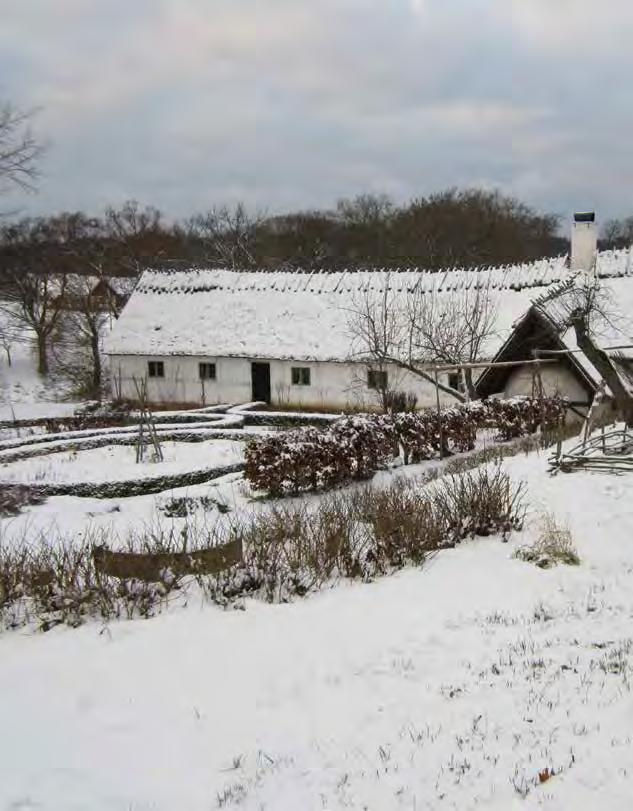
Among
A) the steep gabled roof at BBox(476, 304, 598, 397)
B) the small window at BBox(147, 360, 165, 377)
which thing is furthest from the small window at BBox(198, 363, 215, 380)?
the steep gabled roof at BBox(476, 304, 598, 397)

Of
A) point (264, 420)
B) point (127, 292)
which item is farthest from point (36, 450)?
point (127, 292)

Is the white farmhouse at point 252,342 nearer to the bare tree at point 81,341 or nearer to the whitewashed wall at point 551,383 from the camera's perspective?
the bare tree at point 81,341

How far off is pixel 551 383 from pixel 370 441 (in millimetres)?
7627

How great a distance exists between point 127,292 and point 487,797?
4612 centimetres

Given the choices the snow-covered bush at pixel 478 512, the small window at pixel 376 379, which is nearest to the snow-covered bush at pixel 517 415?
the small window at pixel 376 379

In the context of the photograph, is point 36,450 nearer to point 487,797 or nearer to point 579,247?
point 487,797

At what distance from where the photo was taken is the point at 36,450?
1856cm

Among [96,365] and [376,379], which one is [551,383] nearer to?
[376,379]

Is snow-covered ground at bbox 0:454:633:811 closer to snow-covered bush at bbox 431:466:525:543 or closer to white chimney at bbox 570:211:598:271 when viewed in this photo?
snow-covered bush at bbox 431:466:525:543

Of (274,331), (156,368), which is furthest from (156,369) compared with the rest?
(274,331)

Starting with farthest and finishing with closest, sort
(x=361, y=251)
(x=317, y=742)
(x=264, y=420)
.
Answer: (x=361, y=251) < (x=264, y=420) < (x=317, y=742)

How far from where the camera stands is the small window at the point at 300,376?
29.4 m

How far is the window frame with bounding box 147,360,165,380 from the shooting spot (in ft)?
106

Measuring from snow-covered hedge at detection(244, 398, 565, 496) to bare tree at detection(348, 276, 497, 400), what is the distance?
10.7ft
